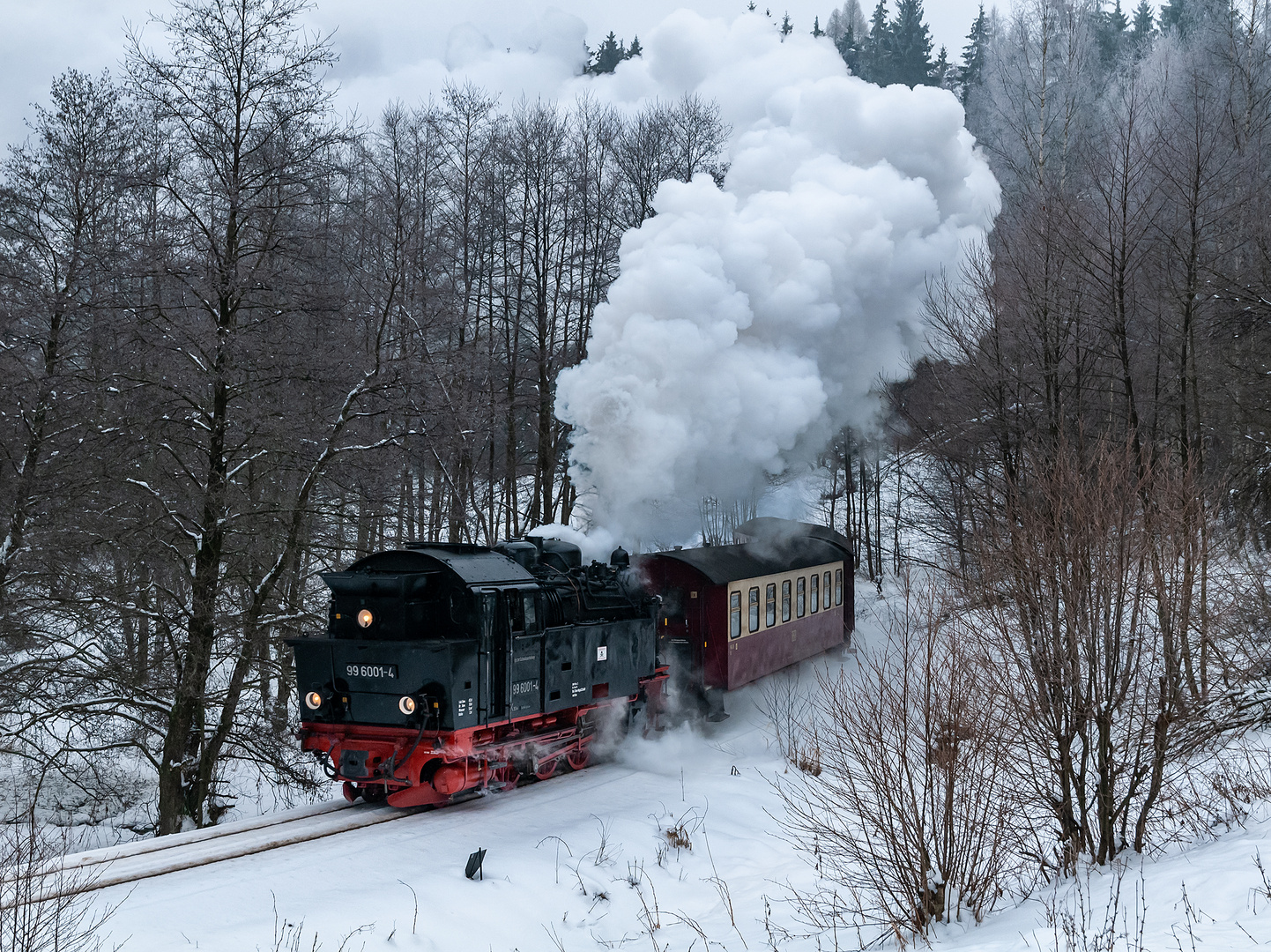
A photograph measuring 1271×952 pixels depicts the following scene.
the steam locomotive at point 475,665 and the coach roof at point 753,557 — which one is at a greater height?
the coach roof at point 753,557

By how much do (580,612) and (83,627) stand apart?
21.2ft

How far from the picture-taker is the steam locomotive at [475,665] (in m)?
9.59

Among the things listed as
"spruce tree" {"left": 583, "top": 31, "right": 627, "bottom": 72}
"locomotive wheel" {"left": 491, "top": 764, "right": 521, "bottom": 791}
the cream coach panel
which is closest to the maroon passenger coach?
the cream coach panel

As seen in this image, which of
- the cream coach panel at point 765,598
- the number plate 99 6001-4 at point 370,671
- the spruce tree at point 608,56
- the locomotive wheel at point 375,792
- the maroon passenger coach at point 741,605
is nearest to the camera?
the number plate 99 6001-4 at point 370,671

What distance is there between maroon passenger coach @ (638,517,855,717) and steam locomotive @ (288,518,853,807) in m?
0.16

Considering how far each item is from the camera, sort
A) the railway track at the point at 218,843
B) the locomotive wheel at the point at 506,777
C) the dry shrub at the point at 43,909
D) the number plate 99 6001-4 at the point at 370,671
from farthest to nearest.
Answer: the locomotive wheel at the point at 506,777 → the number plate 99 6001-4 at the point at 370,671 → the railway track at the point at 218,843 → the dry shrub at the point at 43,909

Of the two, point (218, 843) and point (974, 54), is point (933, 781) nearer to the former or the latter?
point (218, 843)

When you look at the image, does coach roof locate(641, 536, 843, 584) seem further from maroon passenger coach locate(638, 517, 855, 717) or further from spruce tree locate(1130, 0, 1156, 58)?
spruce tree locate(1130, 0, 1156, 58)

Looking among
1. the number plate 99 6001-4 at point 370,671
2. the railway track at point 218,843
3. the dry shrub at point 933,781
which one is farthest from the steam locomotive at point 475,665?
the dry shrub at point 933,781

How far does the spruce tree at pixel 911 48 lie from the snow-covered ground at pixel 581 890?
162ft

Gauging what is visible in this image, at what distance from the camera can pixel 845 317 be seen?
14.7 metres

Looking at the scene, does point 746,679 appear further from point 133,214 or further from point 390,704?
point 133,214

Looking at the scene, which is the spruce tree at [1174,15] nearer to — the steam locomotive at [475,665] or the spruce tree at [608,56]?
the spruce tree at [608,56]

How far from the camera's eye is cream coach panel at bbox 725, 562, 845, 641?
14328mm
